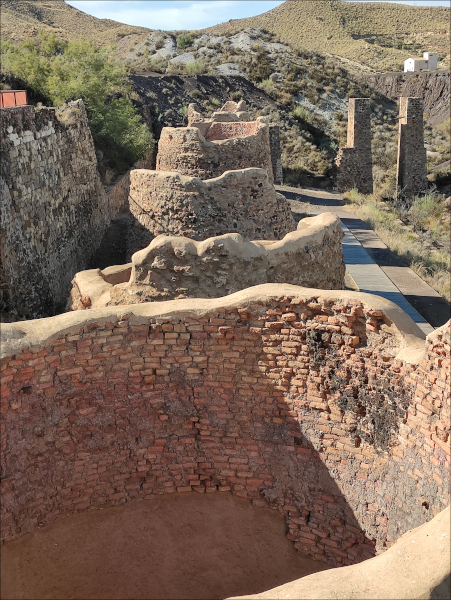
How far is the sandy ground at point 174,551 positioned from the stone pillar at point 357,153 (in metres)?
24.4

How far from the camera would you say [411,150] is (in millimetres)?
29172

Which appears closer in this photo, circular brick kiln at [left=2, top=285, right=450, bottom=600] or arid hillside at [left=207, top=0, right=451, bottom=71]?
circular brick kiln at [left=2, top=285, right=450, bottom=600]

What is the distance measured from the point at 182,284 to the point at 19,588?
10.4ft

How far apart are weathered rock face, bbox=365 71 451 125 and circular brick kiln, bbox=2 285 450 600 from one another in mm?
44375

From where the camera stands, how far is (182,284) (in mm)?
6879

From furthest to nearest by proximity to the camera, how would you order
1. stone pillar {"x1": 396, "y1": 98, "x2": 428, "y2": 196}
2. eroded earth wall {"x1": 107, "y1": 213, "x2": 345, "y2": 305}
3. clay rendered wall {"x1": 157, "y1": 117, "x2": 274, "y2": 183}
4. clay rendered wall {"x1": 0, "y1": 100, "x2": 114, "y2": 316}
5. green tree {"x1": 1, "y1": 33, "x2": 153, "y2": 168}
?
stone pillar {"x1": 396, "y1": 98, "x2": 428, "y2": 196}
green tree {"x1": 1, "y1": 33, "x2": 153, "y2": 168}
clay rendered wall {"x1": 157, "y1": 117, "x2": 274, "y2": 183}
clay rendered wall {"x1": 0, "y1": 100, "x2": 114, "y2": 316}
eroded earth wall {"x1": 107, "y1": 213, "x2": 345, "y2": 305}

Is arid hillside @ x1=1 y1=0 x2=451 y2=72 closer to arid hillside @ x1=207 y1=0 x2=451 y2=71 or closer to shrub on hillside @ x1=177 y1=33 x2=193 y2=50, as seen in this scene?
arid hillside @ x1=207 y1=0 x2=451 y2=71

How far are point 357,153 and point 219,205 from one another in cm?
2137

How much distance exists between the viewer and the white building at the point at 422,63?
61.5 metres

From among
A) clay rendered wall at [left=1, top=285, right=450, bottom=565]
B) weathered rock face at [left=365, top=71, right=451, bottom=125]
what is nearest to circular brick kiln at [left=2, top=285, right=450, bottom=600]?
clay rendered wall at [left=1, top=285, right=450, bottom=565]

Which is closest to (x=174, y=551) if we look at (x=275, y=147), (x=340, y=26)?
(x=275, y=147)

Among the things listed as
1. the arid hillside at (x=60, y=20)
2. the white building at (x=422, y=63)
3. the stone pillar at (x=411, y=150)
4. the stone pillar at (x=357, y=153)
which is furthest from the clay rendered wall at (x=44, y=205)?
the white building at (x=422, y=63)

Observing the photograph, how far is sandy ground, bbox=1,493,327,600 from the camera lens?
19.4 ft

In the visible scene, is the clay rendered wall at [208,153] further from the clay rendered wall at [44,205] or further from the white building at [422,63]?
the white building at [422,63]
